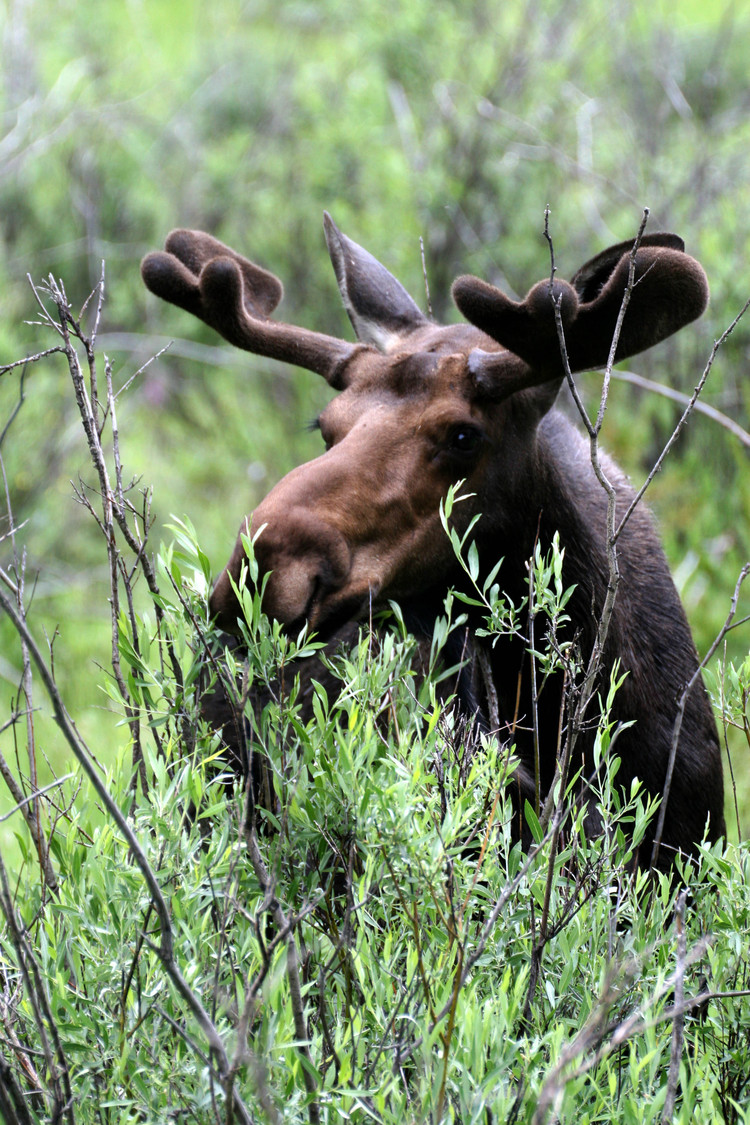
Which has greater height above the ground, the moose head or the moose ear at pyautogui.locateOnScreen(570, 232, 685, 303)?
the moose ear at pyautogui.locateOnScreen(570, 232, 685, 303)

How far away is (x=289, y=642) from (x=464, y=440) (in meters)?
1.11

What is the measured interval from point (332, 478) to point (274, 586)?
0.41 m

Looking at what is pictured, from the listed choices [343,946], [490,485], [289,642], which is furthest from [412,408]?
[343,946]

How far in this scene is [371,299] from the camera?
3.66m

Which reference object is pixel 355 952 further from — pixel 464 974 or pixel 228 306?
pixel 228 306

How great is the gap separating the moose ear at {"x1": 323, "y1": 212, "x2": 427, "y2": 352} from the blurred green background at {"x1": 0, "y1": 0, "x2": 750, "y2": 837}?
2.65 meters

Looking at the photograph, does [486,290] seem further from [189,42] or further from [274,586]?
[189,42]

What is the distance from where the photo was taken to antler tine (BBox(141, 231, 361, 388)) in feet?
11.0

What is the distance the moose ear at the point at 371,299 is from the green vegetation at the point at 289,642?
100cm

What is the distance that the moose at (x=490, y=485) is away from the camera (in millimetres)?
2729

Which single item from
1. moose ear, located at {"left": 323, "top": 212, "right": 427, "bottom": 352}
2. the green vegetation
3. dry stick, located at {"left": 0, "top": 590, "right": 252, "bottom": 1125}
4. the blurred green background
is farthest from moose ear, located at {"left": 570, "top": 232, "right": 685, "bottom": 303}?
the blurred green background

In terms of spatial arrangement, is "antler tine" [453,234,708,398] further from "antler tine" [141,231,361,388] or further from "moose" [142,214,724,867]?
"antler tine" [141,231,361,388]

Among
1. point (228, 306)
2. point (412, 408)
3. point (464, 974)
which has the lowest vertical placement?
point (464, 974)

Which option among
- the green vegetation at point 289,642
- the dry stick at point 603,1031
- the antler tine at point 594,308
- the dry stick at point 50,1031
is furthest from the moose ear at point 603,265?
the dry stick at point 50,1031
